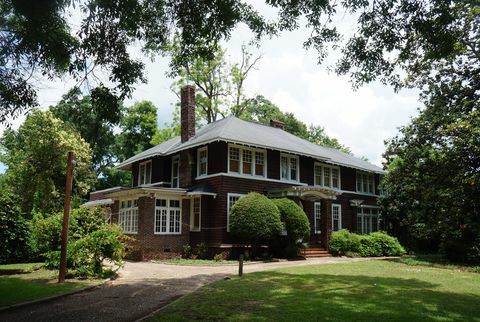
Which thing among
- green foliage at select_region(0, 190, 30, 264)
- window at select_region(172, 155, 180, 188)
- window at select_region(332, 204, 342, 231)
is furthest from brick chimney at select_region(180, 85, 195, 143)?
window at select_region(332, 204, 342, 231)

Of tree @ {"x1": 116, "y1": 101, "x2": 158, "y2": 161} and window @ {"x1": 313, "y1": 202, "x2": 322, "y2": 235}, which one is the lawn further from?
tree @ {"x1": 116, "y1": 101, "x2": 158, "y2": 161}

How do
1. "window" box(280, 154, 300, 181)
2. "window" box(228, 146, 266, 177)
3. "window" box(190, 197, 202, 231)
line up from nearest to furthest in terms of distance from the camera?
"window" box(190, 197, 202, 231), "window" box(228, 146, 266, 177), "window" box(280, 154, 300, 181)

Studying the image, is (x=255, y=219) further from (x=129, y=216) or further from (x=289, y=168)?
(x=129, y=216)

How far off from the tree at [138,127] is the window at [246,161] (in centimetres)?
2705

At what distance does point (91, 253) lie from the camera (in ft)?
47.1

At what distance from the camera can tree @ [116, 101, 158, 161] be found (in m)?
50.0

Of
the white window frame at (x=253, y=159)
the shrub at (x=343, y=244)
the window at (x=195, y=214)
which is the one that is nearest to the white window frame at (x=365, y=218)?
the shrub at (x=343, y=244)

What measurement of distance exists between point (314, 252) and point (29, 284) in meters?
16.5

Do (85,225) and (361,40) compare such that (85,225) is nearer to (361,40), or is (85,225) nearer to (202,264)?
(202,264)

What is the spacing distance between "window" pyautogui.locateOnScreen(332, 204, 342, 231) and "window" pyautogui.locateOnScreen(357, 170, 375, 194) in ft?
11.5

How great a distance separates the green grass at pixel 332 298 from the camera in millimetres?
8570

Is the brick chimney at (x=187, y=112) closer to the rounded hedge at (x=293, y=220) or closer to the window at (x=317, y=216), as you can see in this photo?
the rounded hedge at (x=293, y=220)

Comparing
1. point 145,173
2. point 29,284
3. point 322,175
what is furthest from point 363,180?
point 29,284

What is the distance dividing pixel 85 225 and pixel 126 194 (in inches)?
276
